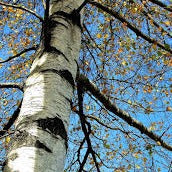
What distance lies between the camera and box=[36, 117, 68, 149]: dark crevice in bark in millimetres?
1479

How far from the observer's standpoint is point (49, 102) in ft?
5.21

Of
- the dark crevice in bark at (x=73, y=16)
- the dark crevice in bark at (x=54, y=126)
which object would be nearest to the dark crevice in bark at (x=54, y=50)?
the dark crevice in bark at (x=73, y=16)

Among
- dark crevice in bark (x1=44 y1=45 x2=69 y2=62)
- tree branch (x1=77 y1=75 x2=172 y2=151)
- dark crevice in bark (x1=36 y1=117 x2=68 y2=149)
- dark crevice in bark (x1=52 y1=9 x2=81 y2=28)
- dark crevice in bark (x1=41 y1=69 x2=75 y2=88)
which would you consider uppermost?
dark crevice in bark (x1=52 y1=9 x2=81 y2=28)

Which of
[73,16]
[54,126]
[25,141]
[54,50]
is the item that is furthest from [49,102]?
[73,16]

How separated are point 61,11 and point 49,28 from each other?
26cm

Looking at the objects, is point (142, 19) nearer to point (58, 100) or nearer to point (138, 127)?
point (138, 127)

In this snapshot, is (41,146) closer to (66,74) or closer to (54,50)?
(66,74)

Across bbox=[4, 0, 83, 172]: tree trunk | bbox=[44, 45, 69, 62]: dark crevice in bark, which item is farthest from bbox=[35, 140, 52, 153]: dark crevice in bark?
bbox=[44, 45, 69, 62]: dark crevice in bark

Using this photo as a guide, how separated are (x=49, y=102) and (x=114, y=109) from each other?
1453 millimetres

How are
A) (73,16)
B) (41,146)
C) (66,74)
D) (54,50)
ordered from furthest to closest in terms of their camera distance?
(73,16) < (54,50) < (66,74) < (41,146)

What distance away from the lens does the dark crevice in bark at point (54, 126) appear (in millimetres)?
1479

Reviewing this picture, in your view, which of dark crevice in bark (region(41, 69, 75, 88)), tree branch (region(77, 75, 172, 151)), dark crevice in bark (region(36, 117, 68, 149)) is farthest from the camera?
tree branch (region(77, 75, 172, 151))

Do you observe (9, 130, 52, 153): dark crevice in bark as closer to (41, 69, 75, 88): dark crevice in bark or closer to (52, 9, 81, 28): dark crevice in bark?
(41, 69, 75, 88): dark crevice in bark

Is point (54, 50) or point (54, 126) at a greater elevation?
point (54, 50)
